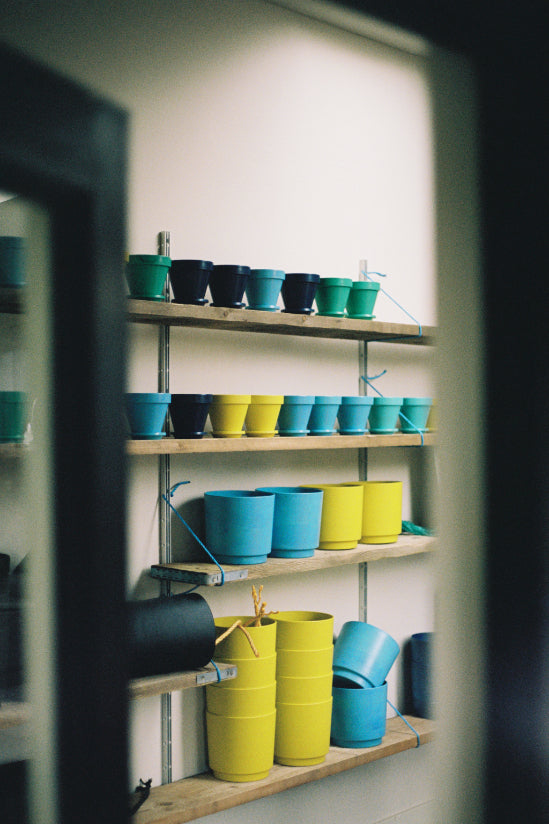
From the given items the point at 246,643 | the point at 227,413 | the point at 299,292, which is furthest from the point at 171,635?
the point at 299,292

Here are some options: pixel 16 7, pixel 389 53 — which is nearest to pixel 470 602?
pixel 16 7

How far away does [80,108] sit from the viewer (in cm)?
43

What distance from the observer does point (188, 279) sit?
A: 6.84ft

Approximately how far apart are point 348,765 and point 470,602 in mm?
2117

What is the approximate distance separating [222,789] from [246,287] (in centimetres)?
123

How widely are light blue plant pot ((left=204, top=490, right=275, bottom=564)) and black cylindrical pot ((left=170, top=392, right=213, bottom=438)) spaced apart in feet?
0.59

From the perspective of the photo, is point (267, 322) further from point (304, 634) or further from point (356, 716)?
point (356, 716)

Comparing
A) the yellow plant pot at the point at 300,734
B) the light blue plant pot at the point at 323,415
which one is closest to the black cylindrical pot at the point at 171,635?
the yellow plant pot at the point at 300,734

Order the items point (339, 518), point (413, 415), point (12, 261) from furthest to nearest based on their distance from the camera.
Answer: point (413, 415)
point (339, 518)
point (12, 261)

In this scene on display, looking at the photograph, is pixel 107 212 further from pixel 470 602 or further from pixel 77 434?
pixel 470 602

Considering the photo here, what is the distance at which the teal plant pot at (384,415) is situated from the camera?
2.53 m

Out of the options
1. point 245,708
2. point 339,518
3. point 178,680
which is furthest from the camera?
point 339,518

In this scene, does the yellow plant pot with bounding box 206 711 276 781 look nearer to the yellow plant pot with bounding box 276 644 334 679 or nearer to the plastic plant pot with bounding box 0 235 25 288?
the yellow plant pot with bounding box 276 644 334 679

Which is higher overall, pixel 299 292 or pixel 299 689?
pixel 299 292
